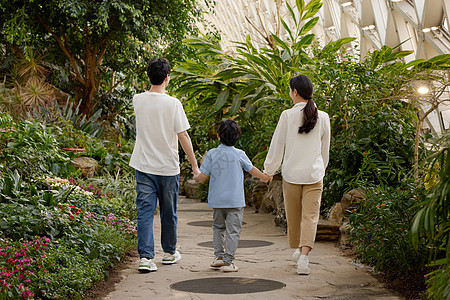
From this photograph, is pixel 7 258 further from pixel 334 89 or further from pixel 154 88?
pixel 334 89

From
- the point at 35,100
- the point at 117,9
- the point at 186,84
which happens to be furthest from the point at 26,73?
the point at 186,84

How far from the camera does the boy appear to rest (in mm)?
4488

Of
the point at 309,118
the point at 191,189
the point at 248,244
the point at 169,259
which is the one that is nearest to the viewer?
the point at 309,118

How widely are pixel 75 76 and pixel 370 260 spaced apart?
36.6 ft

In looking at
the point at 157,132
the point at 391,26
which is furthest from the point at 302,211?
the point at 391,26

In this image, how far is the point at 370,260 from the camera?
4500 mm

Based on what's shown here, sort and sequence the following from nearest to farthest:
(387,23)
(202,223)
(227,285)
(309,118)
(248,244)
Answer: (227,285) → (309,118) → (248,244) → (202,223) → (387,23)

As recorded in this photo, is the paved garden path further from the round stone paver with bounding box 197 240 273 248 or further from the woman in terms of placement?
the woman

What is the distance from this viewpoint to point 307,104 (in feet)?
14.9

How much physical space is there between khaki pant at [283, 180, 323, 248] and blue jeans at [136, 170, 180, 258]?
0.94m

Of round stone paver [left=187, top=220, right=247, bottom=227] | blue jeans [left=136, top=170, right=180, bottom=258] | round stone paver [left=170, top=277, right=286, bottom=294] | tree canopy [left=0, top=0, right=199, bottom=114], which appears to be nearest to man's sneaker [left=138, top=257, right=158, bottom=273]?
blue jeans [left=136, top=170, right=180, bottom=258]

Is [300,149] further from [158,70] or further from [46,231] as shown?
[46,231]

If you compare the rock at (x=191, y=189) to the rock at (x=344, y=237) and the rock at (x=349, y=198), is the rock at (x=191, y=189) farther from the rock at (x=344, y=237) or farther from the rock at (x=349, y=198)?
the rock at (x=344, y=237)

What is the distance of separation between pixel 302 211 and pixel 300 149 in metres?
0.49
